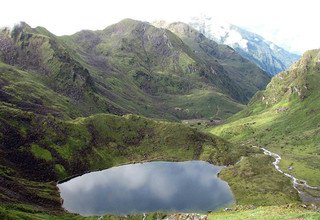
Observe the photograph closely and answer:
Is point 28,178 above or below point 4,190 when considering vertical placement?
above

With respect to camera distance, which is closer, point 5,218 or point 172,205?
point 5,218

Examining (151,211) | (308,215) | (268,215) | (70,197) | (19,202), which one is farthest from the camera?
(70,197)

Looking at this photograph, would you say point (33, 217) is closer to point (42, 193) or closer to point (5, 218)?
point (5, 218)

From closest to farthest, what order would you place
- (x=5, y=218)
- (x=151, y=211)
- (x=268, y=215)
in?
(x=268, y=215)
(x=5, y=218)
(x=151, y=211)

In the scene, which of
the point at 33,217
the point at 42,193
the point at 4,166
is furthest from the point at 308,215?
the point at 4,166


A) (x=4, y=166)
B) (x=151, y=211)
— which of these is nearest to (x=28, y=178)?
(x=4, y=166)

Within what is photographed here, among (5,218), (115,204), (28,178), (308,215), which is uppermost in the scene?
(28,178)

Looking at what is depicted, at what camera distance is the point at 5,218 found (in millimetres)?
113562

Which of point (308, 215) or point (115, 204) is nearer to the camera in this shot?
point (308, 215)

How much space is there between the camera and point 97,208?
597 feet

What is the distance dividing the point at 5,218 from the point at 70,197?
3182 inches

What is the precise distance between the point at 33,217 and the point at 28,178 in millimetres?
70902

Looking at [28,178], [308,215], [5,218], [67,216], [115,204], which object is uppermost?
[28,178]

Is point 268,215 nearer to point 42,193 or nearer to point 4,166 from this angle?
point 42,193
